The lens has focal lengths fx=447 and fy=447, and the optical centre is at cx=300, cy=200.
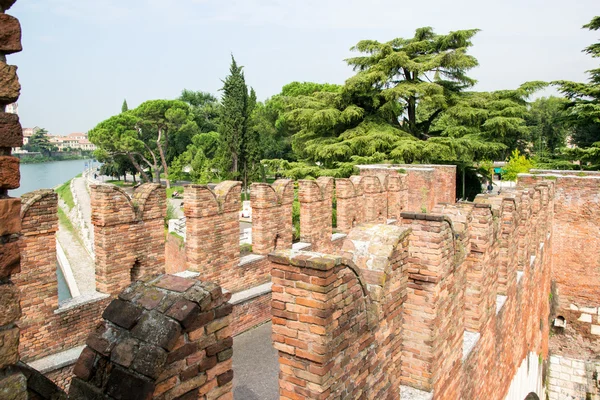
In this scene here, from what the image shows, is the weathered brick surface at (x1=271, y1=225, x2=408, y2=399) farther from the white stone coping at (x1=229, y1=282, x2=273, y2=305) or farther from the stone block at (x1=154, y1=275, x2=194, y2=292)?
the white stone coping at (x1=229, y1=282, x2=273, y2=305)

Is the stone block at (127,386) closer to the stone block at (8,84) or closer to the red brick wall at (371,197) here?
the stone block at (8,84)

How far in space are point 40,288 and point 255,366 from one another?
3.19 m

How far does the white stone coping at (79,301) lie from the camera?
5711 millimetres

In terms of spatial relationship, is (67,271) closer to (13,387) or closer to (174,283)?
(174,283)

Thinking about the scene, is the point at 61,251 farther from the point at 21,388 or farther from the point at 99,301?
the point at 21,388

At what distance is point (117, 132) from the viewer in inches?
1606

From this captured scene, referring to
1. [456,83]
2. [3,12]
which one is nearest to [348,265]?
[3,12]

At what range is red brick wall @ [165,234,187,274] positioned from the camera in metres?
12.5

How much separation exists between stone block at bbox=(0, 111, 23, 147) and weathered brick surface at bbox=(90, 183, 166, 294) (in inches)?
184

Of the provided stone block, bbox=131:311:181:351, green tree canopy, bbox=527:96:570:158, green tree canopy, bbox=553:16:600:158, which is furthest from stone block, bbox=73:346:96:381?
green tree canopy, bbox=527:96:570:158

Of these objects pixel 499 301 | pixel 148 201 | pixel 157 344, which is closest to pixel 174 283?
pixel 157 344

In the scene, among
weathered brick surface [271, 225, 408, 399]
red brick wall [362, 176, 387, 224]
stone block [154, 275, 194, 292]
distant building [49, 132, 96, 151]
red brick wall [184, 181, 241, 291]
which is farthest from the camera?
distant building [49, 132, 96, 151]

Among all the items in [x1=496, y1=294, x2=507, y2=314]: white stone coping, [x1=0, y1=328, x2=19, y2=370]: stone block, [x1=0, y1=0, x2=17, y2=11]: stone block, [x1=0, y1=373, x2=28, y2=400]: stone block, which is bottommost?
[x1=496, y1=294, x2=507, y2=314]: white stone coping

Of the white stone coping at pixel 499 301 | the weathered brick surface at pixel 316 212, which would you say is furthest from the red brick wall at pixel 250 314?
the white stone coping at pixel 499 301
